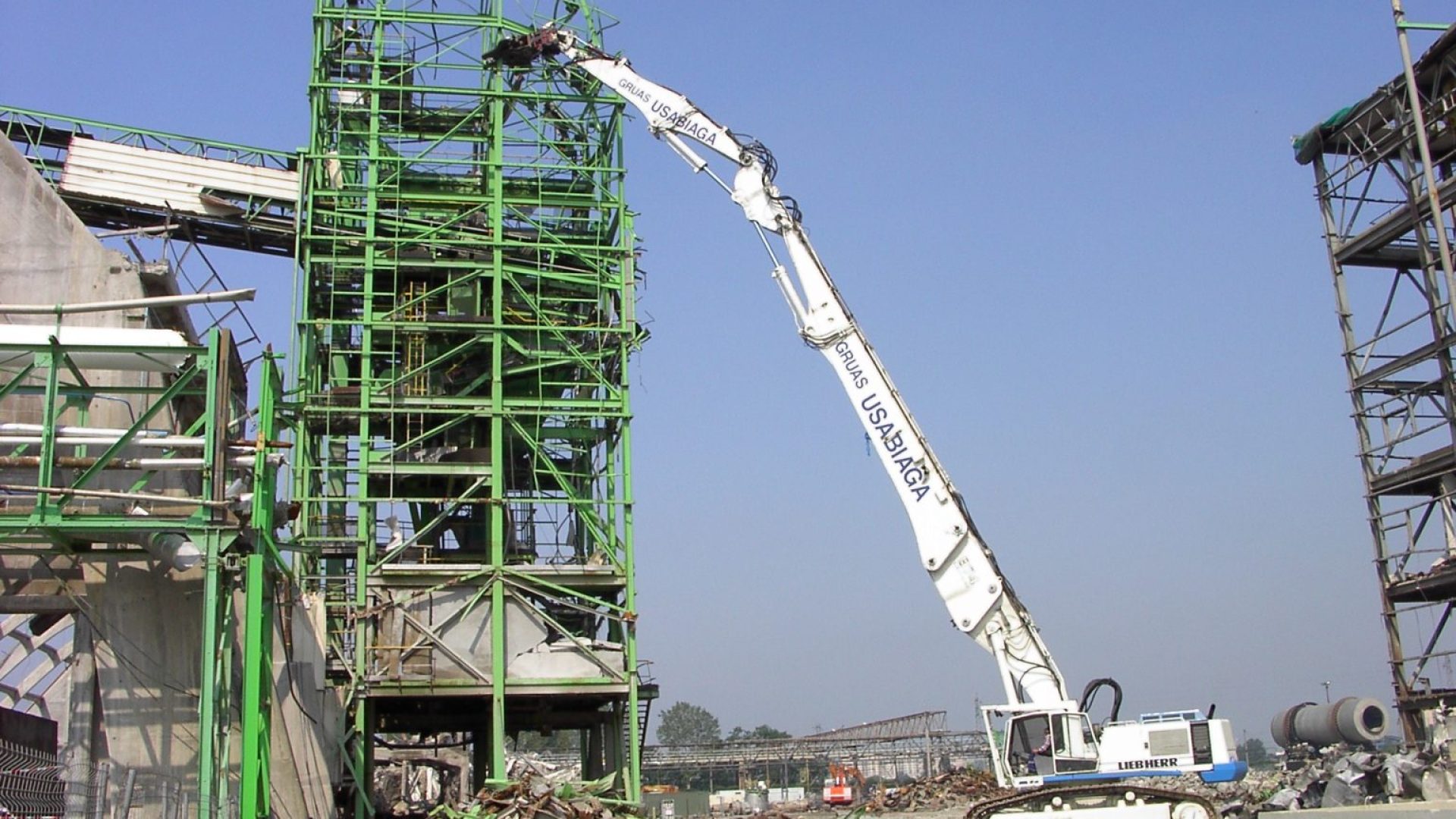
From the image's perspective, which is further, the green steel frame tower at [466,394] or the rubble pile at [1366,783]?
the green steel frame tower at [466,394]

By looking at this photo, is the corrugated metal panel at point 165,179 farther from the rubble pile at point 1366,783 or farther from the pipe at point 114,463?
the rubble pile at point 1366,783

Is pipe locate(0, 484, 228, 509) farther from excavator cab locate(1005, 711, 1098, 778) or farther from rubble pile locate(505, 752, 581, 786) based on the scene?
rubble pile locate(505, 752, 581, 786)

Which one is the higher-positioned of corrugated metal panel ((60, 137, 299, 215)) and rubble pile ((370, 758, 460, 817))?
corrugated metal panel ((60, 137, 299, 215))

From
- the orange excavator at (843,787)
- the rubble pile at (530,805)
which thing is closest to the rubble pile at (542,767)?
the orange excavator at (843,787)

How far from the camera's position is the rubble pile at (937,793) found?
34.8 metres

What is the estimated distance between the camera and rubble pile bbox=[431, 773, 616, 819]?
96.3 ft

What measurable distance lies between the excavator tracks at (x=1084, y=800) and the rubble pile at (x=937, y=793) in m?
11.7

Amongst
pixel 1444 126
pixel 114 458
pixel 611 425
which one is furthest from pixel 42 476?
pixel 1444 126

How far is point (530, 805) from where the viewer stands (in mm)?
29469

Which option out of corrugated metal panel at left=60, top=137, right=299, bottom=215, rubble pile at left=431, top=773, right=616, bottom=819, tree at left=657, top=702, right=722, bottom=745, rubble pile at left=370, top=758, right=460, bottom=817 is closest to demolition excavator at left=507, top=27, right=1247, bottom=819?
rubble pile at left=431, top=773, right=616, bottom=819

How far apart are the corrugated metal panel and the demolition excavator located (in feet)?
48.2

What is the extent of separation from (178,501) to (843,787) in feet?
117

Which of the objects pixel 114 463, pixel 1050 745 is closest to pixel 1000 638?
pixel 1050 745

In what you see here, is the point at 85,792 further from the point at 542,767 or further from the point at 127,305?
the point at 542,767
